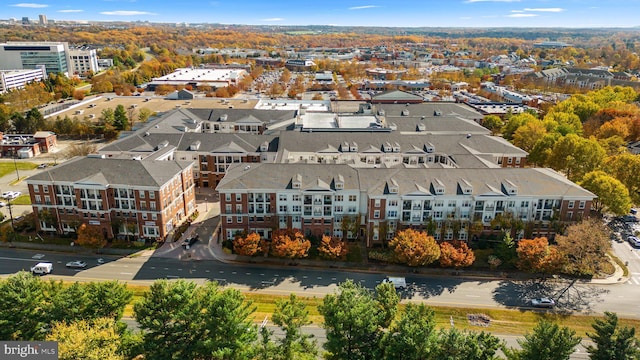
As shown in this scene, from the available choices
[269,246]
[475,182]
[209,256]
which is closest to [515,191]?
[475,182]

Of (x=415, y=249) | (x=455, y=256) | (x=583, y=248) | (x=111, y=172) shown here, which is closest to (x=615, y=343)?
(x=455, y=256)

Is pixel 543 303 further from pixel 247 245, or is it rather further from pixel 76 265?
pixel 76 265

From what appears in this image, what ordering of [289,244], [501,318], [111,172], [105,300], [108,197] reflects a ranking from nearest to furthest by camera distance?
1. [105,300]
2. [501,318]
3. [289,244]
4. [108,197]
5. [111,172]

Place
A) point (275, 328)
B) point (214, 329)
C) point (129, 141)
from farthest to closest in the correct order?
point (129, 141), point (275, 328), point (214, 329)

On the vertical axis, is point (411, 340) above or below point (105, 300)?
above

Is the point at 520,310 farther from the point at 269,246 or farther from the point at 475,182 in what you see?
the point at 269,246

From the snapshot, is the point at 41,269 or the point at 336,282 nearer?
the point at 336,282

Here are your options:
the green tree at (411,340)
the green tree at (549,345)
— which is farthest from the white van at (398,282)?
the green tree at (549,345)
